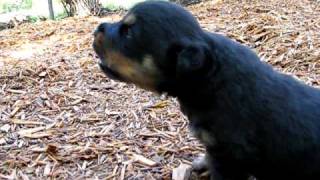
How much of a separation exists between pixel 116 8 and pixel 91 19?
99 centimetres

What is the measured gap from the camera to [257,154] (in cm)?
308

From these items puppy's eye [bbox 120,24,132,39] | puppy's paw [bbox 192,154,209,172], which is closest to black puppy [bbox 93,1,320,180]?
puppy's eye [bbox 120,24,132,39]

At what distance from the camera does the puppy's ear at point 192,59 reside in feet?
9.59

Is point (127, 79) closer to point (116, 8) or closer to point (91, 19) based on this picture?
point (91, 19)

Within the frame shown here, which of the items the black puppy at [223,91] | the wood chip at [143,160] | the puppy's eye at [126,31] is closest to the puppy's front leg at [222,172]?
the black puppy at [223,91]

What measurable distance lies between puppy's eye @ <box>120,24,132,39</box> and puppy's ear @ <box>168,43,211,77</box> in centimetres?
32

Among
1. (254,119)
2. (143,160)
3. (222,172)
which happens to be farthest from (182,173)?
(254,119)

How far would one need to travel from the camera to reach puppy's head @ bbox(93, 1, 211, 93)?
297 cm

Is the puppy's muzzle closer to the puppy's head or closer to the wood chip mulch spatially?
the puppy's head

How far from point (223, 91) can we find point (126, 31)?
66 centimetres

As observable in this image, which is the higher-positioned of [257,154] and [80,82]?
[257,154]

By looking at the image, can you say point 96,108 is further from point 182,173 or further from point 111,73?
point 111,73

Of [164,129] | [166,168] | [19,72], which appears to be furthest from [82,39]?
→ [166,168]

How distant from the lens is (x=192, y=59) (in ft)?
9.58
